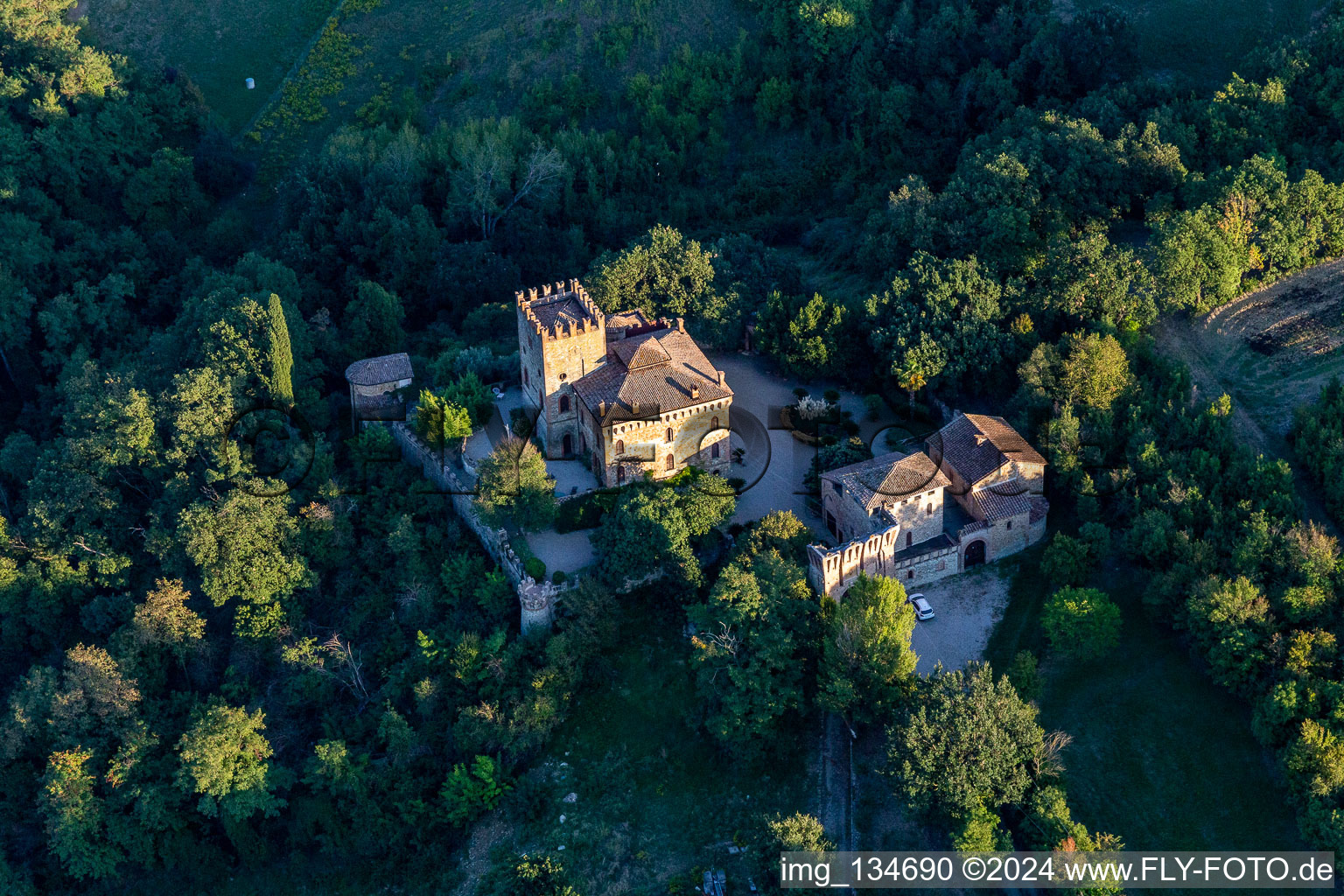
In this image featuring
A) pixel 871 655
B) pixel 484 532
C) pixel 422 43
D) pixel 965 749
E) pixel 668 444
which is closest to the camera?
pixel 965 749

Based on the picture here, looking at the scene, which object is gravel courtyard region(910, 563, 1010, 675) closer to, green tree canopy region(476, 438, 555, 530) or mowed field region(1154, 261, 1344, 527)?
mowed field region(1154, 261, 1344, 527)

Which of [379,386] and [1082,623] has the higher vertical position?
[379,386]

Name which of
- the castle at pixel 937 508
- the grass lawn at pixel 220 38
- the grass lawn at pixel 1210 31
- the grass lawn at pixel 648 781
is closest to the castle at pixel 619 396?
the castle at pixel 937 508

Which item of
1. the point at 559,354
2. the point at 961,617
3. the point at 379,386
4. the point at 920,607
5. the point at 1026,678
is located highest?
the point at 559,354

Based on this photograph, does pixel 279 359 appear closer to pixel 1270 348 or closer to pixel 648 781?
pixel 648 781

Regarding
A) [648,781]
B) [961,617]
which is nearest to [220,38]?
[648,781]

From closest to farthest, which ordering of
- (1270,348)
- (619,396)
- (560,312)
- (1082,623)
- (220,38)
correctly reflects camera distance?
1. (1082,623)
2. (619,396)
3. (1270,348)
4. (560,312)
5. (220,38)

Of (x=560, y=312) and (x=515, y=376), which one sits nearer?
(x=560, y=312)

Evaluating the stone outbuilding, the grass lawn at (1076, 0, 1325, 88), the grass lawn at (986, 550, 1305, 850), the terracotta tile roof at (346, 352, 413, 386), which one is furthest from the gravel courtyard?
the grass lawn at (1076, 0, 1325, 88)
